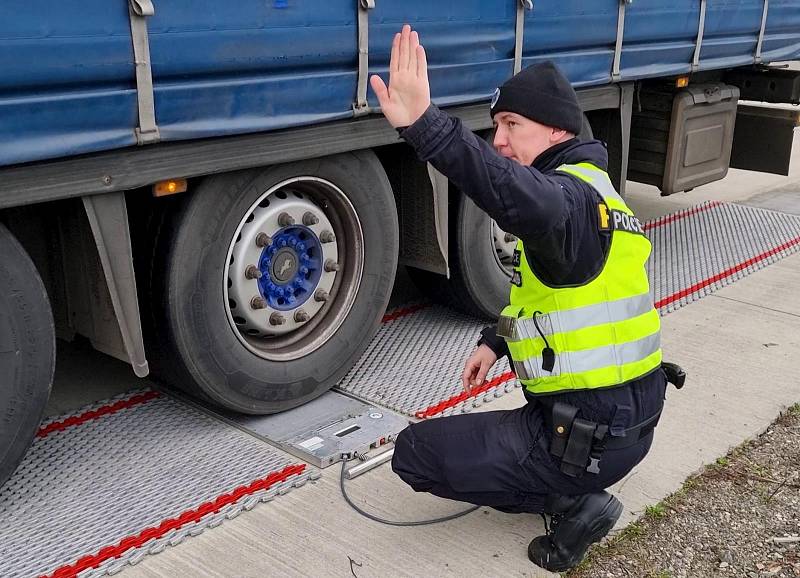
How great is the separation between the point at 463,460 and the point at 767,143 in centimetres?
517

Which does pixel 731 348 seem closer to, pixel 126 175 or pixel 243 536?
pixel 243 536

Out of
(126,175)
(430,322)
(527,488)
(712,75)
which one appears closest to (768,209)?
(712,75)

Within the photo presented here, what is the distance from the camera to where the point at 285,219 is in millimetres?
3504

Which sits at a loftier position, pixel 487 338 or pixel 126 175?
pixel 126 175

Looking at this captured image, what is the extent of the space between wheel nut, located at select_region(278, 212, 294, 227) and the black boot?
1426 mm

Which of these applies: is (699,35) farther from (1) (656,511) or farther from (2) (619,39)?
(1) (656,511)

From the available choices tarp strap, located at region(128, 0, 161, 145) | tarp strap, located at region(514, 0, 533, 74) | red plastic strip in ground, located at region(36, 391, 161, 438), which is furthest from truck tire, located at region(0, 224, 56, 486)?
tarp strap, located at region(514, 0, 533, 74)

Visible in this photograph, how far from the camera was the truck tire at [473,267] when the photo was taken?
4445 mm

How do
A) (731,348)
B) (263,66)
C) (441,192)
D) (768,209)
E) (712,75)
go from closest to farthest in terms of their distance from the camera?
(263,66) → (441,192) → (731,348) → (712,75) → (768,209)

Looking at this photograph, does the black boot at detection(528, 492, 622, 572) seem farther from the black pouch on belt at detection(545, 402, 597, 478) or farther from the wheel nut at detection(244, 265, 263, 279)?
the wheel nut at detection(244, 265, 263, 279)

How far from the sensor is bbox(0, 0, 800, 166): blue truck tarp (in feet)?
8.34

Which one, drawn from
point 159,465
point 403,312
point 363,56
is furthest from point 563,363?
point 403,312

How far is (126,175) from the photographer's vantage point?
2.87 meters

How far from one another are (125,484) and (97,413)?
22.5 inches
